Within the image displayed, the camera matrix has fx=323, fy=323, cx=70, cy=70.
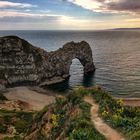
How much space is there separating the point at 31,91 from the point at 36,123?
8425 centimetres

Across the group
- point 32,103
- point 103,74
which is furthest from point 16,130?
point 103,74

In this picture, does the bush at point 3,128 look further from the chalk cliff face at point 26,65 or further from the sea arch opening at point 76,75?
the sea arch opening at point 76,75

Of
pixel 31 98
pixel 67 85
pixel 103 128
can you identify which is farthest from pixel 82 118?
pixel 67 85

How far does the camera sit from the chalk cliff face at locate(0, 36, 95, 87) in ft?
426

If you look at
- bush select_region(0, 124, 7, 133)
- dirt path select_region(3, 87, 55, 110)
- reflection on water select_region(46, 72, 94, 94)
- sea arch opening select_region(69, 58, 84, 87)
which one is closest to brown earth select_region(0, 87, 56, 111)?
dirt path select_region(3, 87, 55, 110)

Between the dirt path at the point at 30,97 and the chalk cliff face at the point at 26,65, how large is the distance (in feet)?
25.7

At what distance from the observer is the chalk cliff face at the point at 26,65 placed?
12975 centimetres

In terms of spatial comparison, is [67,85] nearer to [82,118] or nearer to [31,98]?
[31,98]

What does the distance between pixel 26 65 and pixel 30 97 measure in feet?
77.9

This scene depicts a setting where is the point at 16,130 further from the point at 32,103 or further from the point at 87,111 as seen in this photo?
the point at 32,103

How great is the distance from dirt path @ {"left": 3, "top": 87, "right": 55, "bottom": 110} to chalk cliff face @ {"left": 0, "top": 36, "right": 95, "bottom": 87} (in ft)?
25.7

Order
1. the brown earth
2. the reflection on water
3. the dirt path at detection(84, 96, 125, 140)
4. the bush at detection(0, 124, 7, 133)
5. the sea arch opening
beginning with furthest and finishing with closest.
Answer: the sea arch opening
the reflection on water
the brown earth
the bush at detection(0, 124, 7, 133)
the dirt path at detection(84, 96, 125, 140)

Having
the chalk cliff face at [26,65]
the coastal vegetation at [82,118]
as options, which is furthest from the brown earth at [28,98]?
the coastal vegetation at [82,118]

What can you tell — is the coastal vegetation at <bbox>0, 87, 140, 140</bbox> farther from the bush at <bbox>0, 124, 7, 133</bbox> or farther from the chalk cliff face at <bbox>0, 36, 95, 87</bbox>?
the chalk cliff face at <bbox>0, 36, 95, 87</bbox>
